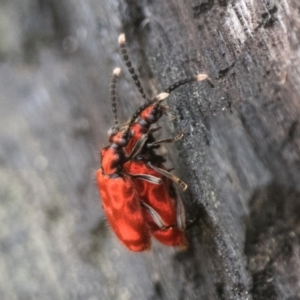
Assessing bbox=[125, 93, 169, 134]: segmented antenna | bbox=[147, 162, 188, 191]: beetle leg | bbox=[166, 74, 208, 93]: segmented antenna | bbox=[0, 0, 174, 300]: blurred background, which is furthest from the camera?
bbox=[0, 0, 174, 300]: blurred background

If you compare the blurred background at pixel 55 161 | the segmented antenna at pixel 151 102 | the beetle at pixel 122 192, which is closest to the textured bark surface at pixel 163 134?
the blurred background at pixel 55 161

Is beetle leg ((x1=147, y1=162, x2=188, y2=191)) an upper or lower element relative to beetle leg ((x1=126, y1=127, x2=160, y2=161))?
lower

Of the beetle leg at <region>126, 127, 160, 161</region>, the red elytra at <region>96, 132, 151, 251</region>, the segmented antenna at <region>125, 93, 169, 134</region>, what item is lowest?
the red elytra at <region>96, 132, 151, 251</region>

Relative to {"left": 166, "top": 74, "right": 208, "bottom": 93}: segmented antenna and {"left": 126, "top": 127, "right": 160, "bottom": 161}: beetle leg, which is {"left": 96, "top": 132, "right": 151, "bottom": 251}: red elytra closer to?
{"left": 126, "top": 127, "right": 160, "bottom": 161}: beetle leg

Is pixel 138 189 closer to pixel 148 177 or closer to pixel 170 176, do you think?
pixel 148 177

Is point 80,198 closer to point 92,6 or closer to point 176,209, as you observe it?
point 176,209

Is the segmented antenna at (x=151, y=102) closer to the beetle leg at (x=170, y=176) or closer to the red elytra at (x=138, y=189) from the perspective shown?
the red elytra at (x=138, y=189)

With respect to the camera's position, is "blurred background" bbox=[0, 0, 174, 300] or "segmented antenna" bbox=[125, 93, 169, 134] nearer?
"segmented antenna" bbox=[125, 93, 169, 134]

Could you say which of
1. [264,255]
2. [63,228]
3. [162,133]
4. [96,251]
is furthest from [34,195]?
[264,255]

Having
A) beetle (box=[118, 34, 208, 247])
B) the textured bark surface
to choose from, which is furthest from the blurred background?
beetle (box=[118, 34, 208, 247])
